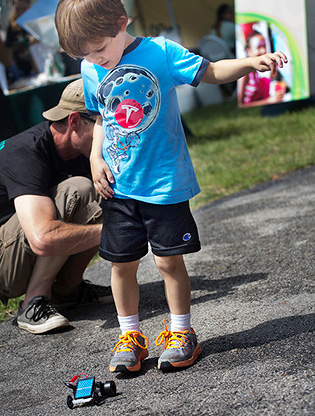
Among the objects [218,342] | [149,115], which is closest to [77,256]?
[218,342]

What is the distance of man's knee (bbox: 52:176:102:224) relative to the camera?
10.8 feet

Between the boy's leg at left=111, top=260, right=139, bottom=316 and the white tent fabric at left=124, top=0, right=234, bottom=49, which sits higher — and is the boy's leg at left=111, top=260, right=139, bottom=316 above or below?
above

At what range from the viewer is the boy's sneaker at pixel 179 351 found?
244 centimetres

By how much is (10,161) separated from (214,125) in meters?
6.76

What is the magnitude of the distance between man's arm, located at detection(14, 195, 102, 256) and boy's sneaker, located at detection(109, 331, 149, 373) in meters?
0.71

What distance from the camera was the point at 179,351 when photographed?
2461 mm

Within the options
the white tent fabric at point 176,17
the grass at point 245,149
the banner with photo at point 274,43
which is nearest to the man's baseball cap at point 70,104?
the grass at point 245,149

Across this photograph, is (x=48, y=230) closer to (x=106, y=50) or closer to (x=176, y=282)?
(x=176, y=282)

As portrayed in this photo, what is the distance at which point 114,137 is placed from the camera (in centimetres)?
251

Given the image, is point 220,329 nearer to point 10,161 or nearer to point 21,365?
point 21,365

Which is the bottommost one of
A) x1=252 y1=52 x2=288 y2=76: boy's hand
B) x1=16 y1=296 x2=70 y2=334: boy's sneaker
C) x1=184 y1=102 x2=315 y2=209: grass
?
x1=184 y1=102 x2=315 y2=209: grass

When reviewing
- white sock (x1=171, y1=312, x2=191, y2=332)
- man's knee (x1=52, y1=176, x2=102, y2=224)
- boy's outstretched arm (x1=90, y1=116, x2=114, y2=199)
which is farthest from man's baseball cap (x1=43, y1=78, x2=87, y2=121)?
white sock (x1=171, y1=312, x2=191, y2=332)

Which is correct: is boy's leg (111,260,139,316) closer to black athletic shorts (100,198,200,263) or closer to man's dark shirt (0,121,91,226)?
black athletic shorts (100,198,200,263)

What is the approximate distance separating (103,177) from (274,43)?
7782 millimetres
